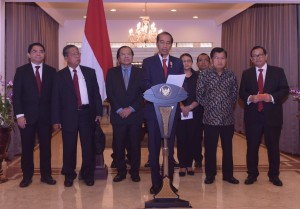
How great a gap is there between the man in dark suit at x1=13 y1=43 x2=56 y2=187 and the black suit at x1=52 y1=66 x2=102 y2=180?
0.14 metres

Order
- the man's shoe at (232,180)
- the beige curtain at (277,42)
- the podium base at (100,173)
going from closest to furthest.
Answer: the man's shoe at (232,180) < the podium base at (100,173) < the beige curtain at (277,42)

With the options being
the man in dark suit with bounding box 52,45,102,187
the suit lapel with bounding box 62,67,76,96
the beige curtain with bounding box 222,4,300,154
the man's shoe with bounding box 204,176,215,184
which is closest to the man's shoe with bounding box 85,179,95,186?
the man in dark suit with bounding box 52,45,102,187

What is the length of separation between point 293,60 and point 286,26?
2.10ft

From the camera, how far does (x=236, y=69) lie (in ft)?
31.4

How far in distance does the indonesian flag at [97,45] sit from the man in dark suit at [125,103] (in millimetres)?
475

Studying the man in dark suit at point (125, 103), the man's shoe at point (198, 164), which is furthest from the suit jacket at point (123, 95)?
the man's shoe at point (198, 164)

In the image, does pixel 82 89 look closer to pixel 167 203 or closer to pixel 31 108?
pixel 31 108

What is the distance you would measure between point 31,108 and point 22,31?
3.23 metres

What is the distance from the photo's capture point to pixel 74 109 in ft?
13.9

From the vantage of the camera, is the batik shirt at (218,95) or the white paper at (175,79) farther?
the batik shirt at (218,95)

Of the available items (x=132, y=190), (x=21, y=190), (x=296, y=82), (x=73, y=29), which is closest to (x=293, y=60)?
(x=296, y=82)

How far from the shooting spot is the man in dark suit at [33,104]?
4.20 m

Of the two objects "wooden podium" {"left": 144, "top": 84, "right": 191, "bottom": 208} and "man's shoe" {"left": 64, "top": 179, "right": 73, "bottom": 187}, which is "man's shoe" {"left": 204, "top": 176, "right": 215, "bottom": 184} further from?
"man's shoe" {"left": 64, "top": 179, "right": 73, "bottom": 187}

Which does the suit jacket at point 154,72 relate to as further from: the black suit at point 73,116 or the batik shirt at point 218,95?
the black suit at point 73,116
